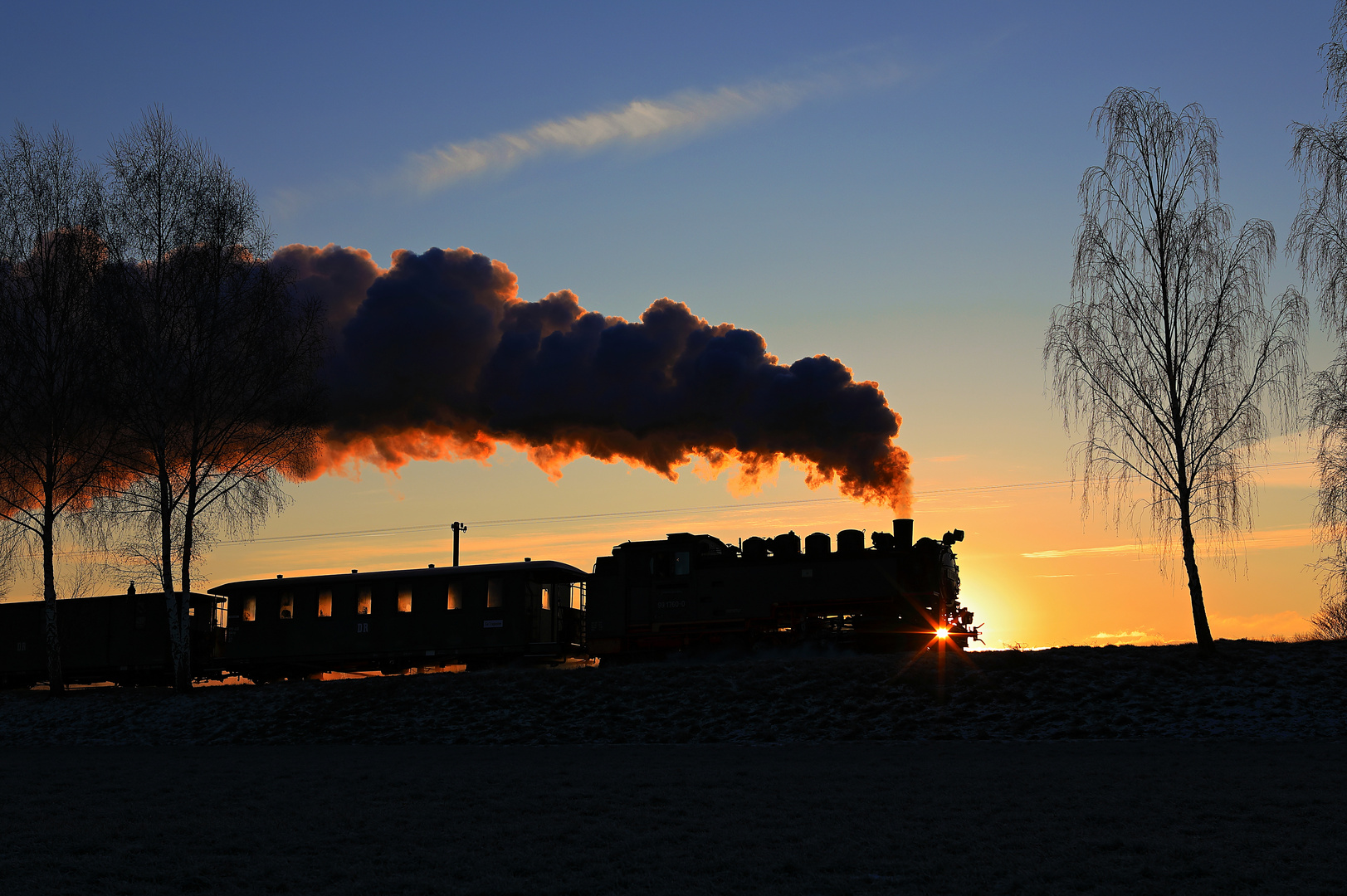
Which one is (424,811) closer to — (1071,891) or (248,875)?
(248,875)

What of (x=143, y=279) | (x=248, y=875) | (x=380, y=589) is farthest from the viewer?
(x=380, y=589)

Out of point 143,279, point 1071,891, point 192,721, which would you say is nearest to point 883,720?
point 1071,891

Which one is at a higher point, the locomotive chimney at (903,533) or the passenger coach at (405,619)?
the locomotive chimney at (903,533)

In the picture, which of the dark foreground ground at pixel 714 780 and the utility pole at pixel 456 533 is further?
the utility pole at pixel 456 533

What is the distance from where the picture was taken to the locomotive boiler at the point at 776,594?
27.3 metres

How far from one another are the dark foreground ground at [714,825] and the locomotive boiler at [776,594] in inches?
417

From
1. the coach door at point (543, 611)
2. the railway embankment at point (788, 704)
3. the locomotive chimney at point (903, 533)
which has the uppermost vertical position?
the locomotive chimney at point (903, 533)

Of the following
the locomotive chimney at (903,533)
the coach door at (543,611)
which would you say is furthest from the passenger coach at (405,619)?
the locomotive chimney at (903,533)

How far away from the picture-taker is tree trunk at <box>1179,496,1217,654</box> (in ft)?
72.1

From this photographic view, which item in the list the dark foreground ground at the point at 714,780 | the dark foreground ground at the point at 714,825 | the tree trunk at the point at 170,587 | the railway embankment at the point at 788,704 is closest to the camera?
the dark foreground ground at the point at 714,825

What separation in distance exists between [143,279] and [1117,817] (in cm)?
2708

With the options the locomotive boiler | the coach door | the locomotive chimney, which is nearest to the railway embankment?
the locomotive boiler

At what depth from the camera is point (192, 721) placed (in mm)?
24031

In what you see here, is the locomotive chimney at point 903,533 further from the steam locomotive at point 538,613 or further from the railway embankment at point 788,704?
the railway embankment at point 788,704
